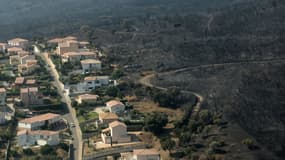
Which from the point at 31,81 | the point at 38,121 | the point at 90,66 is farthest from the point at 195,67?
the point at 38,121

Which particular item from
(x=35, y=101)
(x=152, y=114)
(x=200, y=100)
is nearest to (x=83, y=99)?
(x=35, y=101)

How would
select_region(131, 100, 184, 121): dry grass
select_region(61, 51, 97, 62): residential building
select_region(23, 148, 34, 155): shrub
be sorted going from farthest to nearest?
select_region(61, 51, 97, 62): residential building, select_region(131, 100, 184, 121): dry grass, select_region(23, 148, 34, 155): shrub

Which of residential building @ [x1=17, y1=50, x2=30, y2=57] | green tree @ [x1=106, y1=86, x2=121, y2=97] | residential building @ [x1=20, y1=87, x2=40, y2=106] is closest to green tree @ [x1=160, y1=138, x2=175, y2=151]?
green tree @ [x1=106, y1=86, x2=121, y2=97]

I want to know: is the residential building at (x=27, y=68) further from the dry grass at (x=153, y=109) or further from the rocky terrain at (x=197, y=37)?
the dry grass at (x=153, y=109)

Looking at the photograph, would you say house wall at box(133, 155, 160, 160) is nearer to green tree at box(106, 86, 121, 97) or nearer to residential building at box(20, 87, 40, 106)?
green tree at box(106, 86, 121, 97)

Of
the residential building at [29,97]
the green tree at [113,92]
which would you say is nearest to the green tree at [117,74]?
the green tree at [113,92]

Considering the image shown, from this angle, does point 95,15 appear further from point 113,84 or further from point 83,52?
point 113,84
